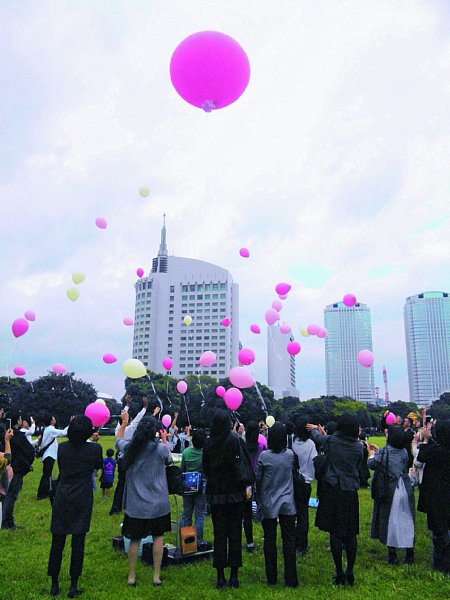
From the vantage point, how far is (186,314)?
8581 cm

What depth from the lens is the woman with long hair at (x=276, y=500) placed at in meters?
3.53

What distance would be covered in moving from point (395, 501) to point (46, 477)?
5529mm

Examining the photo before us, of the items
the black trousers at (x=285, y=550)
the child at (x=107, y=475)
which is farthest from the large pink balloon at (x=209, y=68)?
the child at (x=107, y=475)

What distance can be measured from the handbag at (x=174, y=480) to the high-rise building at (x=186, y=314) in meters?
79.3

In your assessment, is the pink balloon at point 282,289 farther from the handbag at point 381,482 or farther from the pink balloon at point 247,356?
the handbag at point 381,482

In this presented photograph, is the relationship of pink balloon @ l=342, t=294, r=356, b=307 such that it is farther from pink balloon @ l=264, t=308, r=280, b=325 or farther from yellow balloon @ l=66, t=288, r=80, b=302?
yellow balloon @ l=66, t=288, r=80, b=302

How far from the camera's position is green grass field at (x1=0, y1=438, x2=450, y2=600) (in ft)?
10.9

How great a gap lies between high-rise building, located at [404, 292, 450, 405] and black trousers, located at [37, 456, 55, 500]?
2114 inches

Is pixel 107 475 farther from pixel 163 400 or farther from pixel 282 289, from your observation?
pixel 163 400

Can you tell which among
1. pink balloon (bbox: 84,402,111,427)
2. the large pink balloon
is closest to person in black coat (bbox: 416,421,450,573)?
the large pink balloon

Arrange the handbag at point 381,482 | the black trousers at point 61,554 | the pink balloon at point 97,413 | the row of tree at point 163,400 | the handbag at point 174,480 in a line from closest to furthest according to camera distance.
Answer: the black trousers at point 61,554 → the handbag at point 174,480 → the handbag at point 381,482 → the pink balloon at point 97,413 → the row of tree at point 163,400

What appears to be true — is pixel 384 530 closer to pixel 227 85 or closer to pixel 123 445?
pixel 123 445

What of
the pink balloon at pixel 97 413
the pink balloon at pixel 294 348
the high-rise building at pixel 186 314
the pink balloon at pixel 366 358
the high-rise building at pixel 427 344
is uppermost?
the high-rise building at pixel 186 314

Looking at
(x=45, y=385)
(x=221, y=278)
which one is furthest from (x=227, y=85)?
(x=221, y=278)
